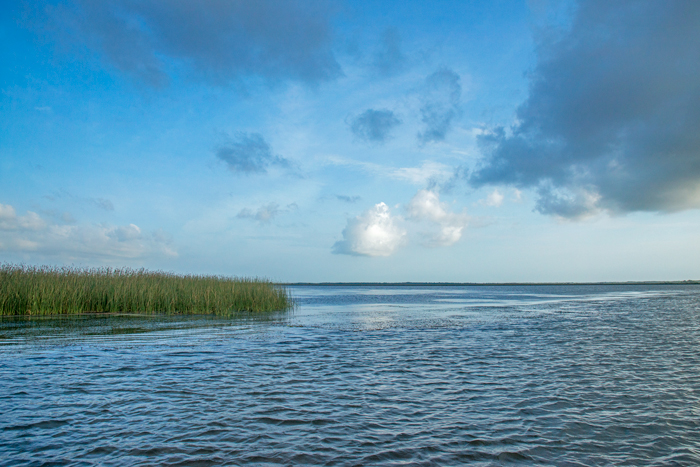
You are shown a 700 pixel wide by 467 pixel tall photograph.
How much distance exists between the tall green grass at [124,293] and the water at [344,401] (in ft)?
29.3

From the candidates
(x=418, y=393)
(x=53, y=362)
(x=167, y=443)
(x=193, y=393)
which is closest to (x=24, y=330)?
(x=53, y=362)

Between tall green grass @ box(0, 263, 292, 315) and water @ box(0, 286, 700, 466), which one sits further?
tall green grass @ box(0, 263, 292, 315)

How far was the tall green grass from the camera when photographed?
2381cm

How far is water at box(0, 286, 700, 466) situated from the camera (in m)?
6.04

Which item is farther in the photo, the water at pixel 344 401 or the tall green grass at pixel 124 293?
the tall green grass at pixel 124 293

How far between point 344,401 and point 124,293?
22.9 metres

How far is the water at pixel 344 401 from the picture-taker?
604 cm

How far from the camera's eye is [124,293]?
26.5 m

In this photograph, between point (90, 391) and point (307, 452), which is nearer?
point (307, 452)

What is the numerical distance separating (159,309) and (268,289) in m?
7.58

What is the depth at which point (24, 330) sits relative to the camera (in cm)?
1756

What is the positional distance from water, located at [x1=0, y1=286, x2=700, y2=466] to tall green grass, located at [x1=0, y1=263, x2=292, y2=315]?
29.3 feet

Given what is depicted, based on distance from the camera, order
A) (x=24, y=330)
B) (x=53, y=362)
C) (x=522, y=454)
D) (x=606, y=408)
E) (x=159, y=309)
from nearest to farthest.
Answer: (x=522, y=454) → (x=606, y=408) → (x=53, y=362) → (x=24, y=330) → (x=159, y=309)

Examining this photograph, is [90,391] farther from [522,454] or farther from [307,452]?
[522,454]
